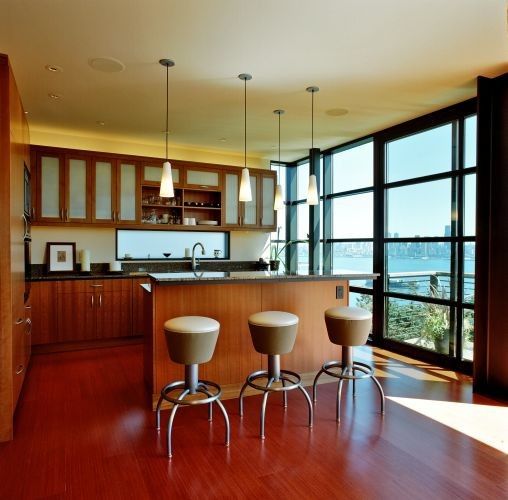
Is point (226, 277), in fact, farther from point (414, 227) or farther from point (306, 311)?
point (414, 227)

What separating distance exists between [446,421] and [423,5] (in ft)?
9.70

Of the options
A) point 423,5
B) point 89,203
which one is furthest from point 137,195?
point 423,5

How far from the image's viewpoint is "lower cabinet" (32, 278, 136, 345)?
4.46 meters

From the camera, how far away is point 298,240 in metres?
6.30

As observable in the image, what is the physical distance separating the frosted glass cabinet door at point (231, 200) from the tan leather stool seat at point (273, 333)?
10.3 ft

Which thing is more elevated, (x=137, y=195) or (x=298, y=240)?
(x=137, y=195)

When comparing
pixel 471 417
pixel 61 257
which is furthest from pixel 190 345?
pixel 61 257

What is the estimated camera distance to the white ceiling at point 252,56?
2.40 m

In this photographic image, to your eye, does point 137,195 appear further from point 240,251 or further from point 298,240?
point 298,240

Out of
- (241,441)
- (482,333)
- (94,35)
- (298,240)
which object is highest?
(94,35)

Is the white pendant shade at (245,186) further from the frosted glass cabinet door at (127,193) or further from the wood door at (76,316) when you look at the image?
the wood door at (76,316)

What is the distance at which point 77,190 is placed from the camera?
4.84m

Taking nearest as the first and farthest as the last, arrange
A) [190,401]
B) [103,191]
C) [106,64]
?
[190,401], [106,64], [103,191]

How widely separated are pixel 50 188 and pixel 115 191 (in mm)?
781
